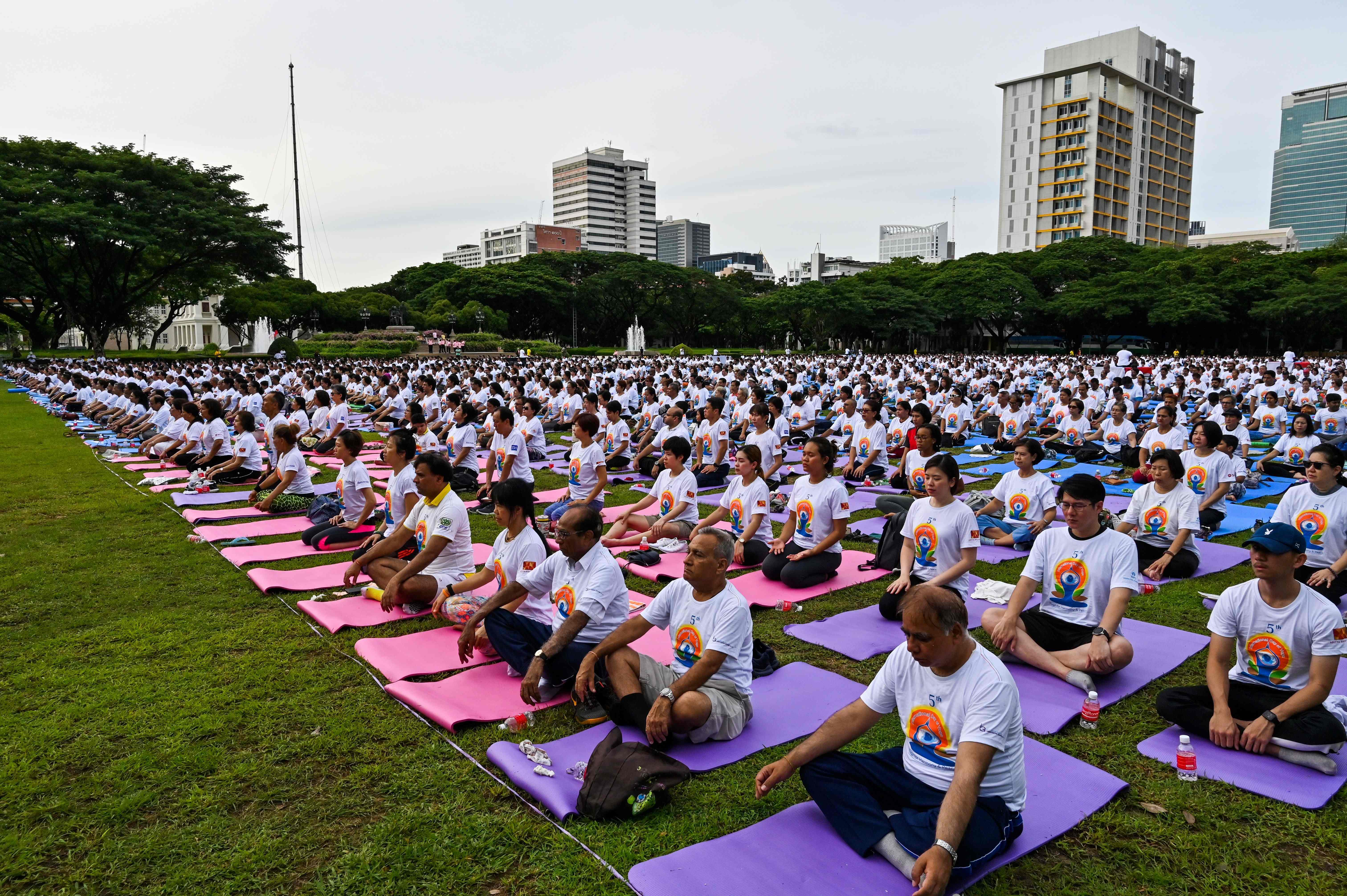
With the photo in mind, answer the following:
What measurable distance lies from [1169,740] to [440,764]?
361 centimetres

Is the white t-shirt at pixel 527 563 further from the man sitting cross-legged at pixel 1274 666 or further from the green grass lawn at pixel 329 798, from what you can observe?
the man sitting cross-legged at pixel 1274 666

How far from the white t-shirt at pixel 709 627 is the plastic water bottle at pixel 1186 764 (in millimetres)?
2001

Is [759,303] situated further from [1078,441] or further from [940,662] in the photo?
[940,662]

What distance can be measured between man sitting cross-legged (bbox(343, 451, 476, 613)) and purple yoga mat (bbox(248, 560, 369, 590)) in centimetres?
32

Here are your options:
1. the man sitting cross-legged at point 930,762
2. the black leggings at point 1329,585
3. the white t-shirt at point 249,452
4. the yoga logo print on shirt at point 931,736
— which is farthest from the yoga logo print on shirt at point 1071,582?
the white t-shirt at point 249,452

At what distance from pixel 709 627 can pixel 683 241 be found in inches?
6316

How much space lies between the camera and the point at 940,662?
9.48 ft

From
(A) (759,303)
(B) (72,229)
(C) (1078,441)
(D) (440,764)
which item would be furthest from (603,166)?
(D) (440,764)

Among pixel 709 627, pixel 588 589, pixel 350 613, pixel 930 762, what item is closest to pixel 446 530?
pixel 350 613

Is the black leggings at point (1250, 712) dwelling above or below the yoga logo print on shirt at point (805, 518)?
below

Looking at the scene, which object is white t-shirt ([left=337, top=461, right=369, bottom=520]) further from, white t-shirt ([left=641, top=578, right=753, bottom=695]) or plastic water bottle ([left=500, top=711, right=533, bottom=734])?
white t-shirt ([left=641, top=578, right=753, bottom=695])

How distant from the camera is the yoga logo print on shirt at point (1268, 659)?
152 inches

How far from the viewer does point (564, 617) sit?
4.59m

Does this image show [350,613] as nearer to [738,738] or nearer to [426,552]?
[426,552]
